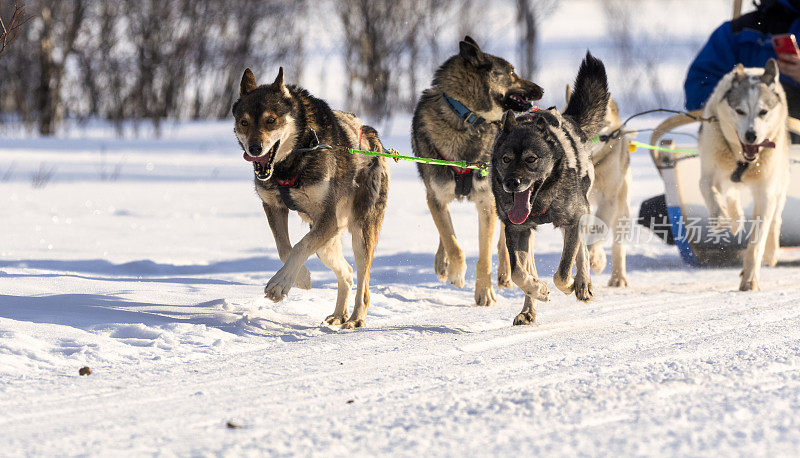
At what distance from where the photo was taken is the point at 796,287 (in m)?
5.38

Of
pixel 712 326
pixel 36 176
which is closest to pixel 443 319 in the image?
pixel 712 326

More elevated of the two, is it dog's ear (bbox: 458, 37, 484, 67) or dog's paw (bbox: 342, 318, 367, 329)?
dog's ear (bbox: 458, 37, 484, 67)

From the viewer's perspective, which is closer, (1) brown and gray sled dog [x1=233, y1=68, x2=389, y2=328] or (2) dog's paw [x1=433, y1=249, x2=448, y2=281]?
(1) brown and gray sled dog [x1=233, y1=68, x2=389, y2=328]

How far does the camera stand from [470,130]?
482 centimetres

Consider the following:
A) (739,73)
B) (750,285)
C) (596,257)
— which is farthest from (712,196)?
(596,257)

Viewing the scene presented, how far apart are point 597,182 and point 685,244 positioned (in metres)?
1.09

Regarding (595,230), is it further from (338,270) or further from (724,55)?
(724,55)

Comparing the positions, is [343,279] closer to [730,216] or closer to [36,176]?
[730,216]

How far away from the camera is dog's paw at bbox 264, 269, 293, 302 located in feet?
12.1

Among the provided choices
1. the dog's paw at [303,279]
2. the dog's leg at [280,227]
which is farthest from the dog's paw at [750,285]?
the dog's leg at [280,227]

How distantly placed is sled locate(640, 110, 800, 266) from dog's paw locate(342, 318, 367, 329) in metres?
2.77

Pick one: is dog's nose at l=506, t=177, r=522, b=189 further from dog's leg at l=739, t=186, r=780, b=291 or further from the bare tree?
the bare tree

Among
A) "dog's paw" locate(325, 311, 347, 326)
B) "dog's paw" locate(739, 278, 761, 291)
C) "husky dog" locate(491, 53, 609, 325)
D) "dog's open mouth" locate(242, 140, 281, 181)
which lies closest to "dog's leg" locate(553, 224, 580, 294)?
"husky dog" locate(491, 53, 609, 325)

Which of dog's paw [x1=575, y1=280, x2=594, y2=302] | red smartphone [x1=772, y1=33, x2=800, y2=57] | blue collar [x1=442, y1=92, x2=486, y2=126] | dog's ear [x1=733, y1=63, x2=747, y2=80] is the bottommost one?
dog's paw [x1=575, y1=280, x2=594, y2=302]
